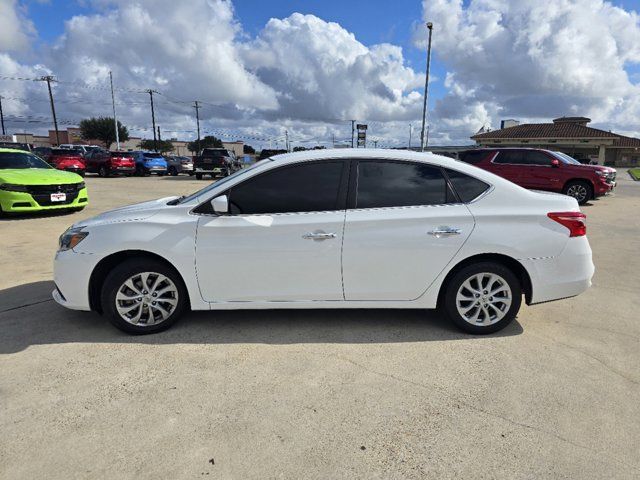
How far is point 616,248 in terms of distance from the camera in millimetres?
7156

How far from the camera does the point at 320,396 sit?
2773mm

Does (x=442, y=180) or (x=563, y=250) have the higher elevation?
(x=442, y=180)

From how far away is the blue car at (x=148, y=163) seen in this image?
27.3 m

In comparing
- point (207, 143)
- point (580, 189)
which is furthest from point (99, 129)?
point (580, 189)

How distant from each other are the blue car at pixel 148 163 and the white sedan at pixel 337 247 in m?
25.9

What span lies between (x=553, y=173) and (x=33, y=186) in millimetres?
13945

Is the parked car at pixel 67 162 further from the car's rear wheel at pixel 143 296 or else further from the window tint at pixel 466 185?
the window tint at pixel 466 185

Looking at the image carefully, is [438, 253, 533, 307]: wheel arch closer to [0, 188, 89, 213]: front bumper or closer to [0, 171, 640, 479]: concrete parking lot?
[0, 171, 640, 479]: concrete parking lot

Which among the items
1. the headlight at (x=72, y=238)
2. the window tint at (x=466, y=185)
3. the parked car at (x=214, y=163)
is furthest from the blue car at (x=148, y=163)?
the window tint at (x=466, y=185)

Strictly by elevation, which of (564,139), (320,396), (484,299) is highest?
(564,139)

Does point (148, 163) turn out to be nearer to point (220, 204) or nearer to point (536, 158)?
point (536, 158)

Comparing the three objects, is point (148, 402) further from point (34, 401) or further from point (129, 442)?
point (34, 401)

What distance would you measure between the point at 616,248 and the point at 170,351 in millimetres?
7409

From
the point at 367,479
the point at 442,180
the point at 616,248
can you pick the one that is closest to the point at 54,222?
the point at 442,180
